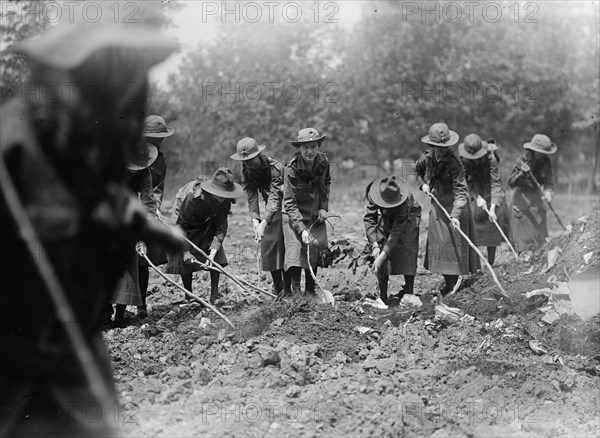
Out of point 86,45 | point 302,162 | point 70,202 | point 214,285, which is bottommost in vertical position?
point 214,285

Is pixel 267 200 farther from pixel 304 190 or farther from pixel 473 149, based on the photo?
pixel 473 149

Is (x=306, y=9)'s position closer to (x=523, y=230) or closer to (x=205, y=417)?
(x=523, y=230)

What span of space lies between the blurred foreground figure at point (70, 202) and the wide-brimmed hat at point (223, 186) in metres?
4.45

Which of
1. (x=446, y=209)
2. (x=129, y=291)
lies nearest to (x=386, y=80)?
(x=446, y=209)

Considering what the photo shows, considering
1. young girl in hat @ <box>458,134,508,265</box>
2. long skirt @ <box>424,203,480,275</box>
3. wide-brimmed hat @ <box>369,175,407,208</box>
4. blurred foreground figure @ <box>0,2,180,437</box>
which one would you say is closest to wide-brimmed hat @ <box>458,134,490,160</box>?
young girl in hat @ <box>458,134,508,265</box>

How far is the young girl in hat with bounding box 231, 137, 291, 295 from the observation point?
8.03 m

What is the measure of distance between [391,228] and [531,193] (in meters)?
3.88

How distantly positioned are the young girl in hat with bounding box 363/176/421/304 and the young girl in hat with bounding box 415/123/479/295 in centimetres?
60

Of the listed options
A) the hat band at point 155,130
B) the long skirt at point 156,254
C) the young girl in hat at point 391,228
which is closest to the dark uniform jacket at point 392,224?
the young girl in hat at point 391,228

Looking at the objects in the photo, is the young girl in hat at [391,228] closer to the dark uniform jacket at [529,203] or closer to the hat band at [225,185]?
the hat band at [225,185]

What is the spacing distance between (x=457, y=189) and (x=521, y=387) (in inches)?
137

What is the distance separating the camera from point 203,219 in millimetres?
7973

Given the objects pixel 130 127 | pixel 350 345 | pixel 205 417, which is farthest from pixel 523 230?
pixel 130 127

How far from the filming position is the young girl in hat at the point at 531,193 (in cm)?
1076
